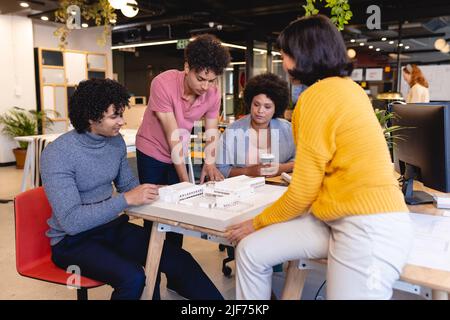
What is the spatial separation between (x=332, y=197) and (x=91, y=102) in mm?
1085

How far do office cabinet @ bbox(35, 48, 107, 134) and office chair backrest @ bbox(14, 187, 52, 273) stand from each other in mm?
6500

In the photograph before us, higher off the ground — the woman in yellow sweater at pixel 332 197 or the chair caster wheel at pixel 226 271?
the woman in yellow sweater at pixel 332 197

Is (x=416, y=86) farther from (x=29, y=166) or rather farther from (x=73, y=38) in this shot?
(x=73, y=38)

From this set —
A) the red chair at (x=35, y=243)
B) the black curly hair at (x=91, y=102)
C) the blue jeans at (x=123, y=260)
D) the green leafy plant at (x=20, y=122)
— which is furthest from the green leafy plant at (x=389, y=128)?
the green leafy plant at (x=20, y=122)

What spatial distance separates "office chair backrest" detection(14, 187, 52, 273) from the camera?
175 cm

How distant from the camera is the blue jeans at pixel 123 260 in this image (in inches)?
63.9

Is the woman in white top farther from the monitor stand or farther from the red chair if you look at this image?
the red chair

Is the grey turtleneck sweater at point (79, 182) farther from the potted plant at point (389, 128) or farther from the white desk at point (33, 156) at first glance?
the white desk at point (33, 156)

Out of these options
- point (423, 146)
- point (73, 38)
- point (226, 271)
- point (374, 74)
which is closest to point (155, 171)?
point (226, 271)

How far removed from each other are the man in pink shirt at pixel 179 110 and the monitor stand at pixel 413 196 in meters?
0.96

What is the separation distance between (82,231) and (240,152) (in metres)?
1.19

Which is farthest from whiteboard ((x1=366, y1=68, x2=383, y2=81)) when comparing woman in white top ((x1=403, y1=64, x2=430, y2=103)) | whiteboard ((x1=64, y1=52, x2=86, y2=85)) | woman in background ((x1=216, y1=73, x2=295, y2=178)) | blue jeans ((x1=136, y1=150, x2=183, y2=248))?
blue jeans ((x1=136, y1=150, x2=183, y2=248))

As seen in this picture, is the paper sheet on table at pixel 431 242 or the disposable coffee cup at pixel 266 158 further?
the disposable coffee cup at pixel 266 158

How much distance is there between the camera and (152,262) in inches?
67.7
